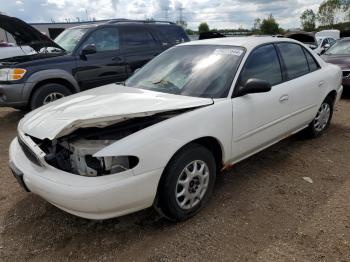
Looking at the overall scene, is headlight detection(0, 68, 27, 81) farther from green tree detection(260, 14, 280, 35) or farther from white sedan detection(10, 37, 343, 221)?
green tree detection(260, 14, 280, 35)

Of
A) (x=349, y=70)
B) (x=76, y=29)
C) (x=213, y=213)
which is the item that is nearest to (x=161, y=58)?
(x=213, y=213)

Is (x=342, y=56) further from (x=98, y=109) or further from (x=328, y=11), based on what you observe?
(x=328, y=11)

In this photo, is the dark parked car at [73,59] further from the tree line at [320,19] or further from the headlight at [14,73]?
the tree line at [320,19]

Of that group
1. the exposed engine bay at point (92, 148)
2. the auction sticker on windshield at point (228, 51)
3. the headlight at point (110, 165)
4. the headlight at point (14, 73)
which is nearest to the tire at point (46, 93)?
the headlight at point (14, 73)

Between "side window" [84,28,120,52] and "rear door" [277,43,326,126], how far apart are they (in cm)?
384

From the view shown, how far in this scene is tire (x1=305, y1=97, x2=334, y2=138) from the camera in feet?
16.5

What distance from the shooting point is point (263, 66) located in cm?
384

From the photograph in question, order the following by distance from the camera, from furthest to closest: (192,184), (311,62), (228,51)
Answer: (311,62) → (228,51) → (192,184)

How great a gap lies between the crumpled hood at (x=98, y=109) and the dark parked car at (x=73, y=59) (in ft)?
9.07

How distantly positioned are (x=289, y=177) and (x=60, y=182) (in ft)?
8.67

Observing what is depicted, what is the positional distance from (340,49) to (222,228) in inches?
334

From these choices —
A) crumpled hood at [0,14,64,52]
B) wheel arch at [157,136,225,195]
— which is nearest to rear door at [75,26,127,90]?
crumpled hood at [0,14,64,52]

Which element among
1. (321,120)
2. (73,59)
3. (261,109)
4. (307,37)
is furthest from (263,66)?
(307,37)

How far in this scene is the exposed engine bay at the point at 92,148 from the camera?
2.56 meters
